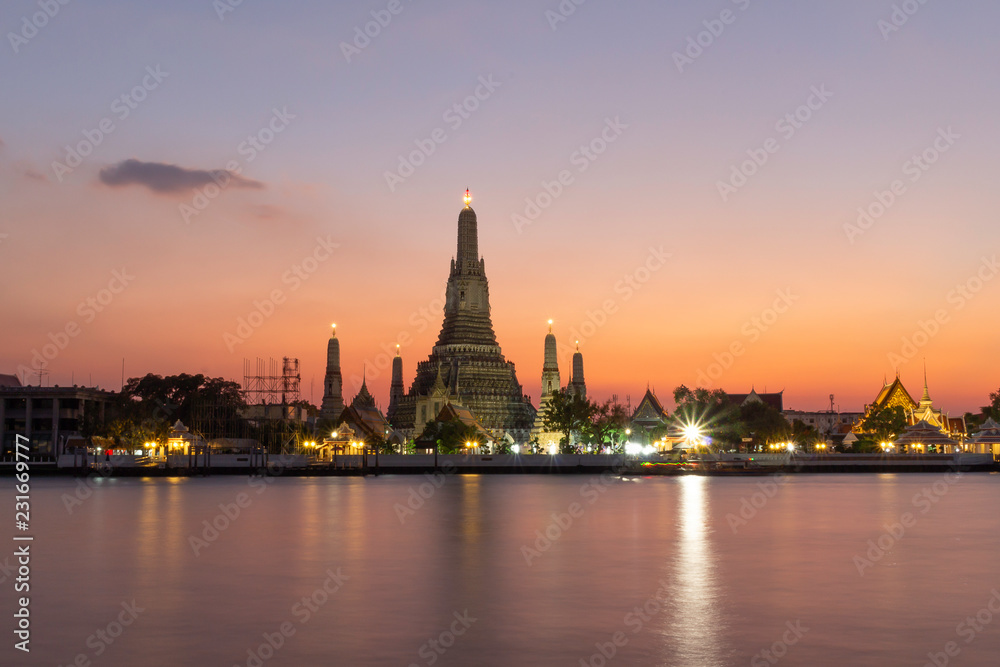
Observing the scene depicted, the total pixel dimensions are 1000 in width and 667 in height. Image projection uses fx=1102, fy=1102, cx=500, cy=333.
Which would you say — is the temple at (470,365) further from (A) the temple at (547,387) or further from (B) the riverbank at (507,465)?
(B) the riverbank at (507,465)

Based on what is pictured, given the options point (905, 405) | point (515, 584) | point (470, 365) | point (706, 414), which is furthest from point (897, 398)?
point (515, 584)

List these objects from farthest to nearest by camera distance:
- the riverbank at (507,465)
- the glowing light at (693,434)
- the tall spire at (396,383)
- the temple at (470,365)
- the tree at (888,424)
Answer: the tall spire at (396,383) → the temple at (470,365) → the tree at (888,424) → the glowing light at (693,434) → the riverbank at (507,465)

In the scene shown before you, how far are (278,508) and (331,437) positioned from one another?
186 ft

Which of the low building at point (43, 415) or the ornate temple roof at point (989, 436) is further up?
the low building at point (43, 415)

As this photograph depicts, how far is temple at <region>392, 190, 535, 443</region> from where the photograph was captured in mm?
128750
